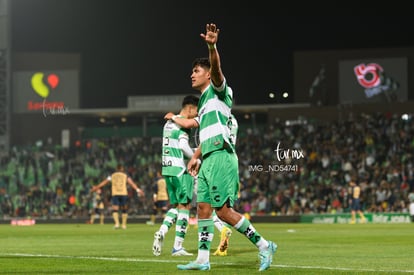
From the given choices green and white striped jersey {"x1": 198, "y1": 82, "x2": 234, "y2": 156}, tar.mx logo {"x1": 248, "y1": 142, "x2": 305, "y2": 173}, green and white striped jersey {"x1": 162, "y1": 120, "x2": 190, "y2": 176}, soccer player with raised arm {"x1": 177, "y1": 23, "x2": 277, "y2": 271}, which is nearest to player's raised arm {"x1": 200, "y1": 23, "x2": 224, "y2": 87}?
soccer player with raised arm {"x1": 177, "y1": 23, "x2": 277, "y2": 271}

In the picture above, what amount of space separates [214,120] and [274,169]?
1566 inches

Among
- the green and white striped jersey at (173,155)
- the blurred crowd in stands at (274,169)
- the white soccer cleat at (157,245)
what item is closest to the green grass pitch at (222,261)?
the white soccer cleat at (157,245)

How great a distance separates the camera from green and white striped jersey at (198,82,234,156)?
1121 centimetres

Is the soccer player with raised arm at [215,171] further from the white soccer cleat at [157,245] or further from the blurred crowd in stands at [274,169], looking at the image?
the blurred crowd in stands at [274,169]

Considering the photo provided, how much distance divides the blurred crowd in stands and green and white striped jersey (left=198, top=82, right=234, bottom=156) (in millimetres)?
34212

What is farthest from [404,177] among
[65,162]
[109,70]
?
[109,70]

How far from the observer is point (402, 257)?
14273 mm

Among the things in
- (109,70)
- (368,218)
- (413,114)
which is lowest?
(368,218)

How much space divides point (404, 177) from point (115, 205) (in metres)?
18.6

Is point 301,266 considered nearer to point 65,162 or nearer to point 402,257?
point 402,257

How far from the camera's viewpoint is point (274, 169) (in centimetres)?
5078

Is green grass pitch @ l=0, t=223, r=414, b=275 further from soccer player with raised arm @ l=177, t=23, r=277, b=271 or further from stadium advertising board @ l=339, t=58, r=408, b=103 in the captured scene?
stadium advertising board @ l=339, t=58, r=408, b=103

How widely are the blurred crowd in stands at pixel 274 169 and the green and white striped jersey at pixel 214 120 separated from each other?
34.2 meters

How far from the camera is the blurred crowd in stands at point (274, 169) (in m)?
47.0
